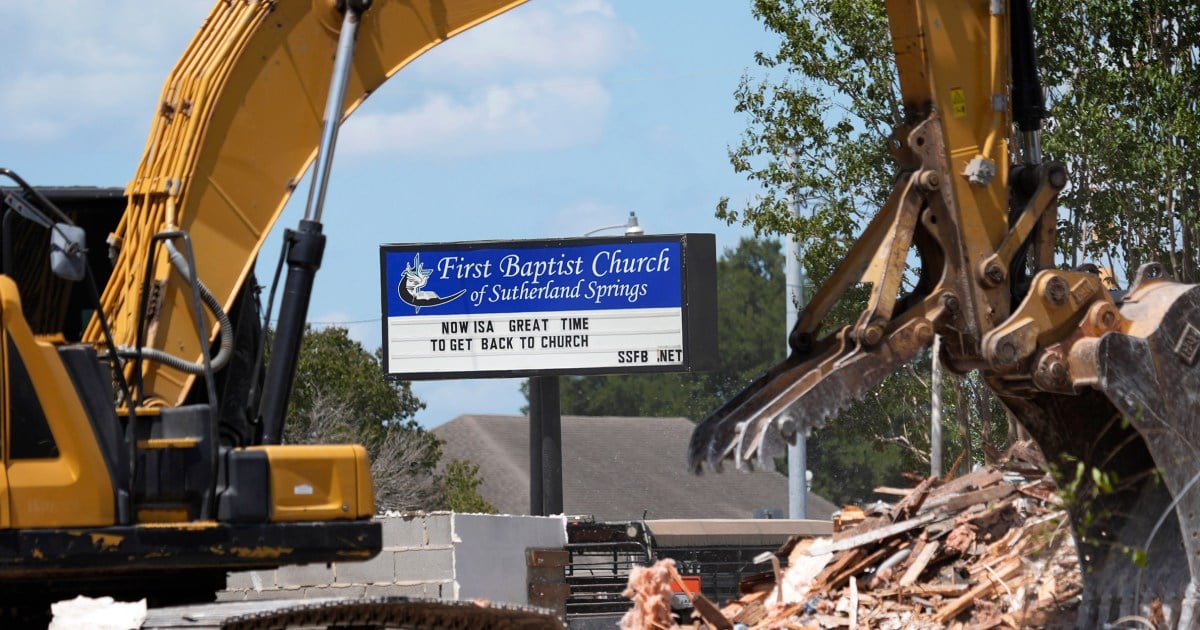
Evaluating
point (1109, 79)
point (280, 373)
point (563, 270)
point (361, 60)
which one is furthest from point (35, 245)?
point (563, 270)

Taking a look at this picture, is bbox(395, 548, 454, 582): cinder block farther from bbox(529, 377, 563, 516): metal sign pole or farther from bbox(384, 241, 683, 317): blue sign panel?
bbox(529, 377, 563, 516): metal sign pole

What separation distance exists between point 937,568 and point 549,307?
15.2m

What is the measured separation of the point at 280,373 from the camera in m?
7.59

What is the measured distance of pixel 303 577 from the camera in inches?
593

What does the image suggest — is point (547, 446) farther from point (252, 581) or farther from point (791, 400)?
point (791, 400)

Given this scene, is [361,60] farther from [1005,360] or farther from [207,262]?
[1005,360]

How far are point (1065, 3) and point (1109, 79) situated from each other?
1.31 meters

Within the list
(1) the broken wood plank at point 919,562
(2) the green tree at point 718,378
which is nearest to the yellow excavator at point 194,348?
(1) the broken wood plank at point 919,562

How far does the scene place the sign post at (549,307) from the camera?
1046 inches

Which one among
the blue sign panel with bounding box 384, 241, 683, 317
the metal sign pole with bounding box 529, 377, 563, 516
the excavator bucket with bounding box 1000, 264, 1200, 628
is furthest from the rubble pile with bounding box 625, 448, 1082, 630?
the metal sign pole with bounding box 529, 377, 563, 516

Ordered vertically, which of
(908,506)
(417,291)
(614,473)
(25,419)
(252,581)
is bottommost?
(252,581)

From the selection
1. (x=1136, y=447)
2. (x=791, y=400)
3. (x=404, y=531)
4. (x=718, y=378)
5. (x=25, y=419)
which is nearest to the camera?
(x=25, y=419)

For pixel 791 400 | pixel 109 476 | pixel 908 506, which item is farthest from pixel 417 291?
pixel 109 476

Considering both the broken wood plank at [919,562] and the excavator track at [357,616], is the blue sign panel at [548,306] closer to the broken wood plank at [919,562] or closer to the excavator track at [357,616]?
the broken wood plank at [919,562]
